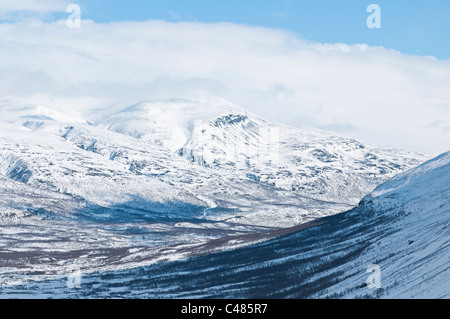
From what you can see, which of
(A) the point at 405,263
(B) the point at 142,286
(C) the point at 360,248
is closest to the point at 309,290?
(A) the point at 405,263

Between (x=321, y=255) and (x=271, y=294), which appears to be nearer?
(x=271, y=294)

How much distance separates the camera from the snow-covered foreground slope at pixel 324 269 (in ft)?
438

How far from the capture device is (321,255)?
577ft

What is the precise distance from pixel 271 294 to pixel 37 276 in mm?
70390

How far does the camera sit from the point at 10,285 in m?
177

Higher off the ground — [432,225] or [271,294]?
[432,225]

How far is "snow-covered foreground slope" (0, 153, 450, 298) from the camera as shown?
133 m

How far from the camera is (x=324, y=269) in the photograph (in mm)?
162000
